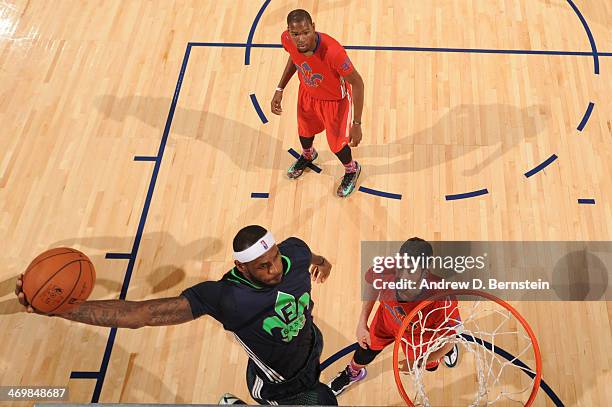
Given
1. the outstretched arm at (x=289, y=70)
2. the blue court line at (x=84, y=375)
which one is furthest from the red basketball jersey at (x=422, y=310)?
the blue court line at (x=84, y=375)

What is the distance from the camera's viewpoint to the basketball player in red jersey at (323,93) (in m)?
4.54

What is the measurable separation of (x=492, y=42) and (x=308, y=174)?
8.20 feet

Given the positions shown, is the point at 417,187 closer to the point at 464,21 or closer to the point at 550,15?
the point at 464,21

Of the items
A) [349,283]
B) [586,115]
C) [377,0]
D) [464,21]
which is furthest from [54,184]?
[586,115]

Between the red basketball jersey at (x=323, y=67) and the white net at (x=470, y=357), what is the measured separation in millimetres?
1811

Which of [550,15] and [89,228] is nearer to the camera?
[89,228]

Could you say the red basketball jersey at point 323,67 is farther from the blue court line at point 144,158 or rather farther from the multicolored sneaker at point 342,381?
the multicolored sneaker at point 342,381

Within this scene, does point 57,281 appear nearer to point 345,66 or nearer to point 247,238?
point 247,238

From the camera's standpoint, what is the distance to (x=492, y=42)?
6535 millimetres

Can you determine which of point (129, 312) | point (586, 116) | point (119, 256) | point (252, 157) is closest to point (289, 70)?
point (252, 157)

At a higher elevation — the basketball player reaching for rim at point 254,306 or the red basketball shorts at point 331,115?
the red basketball shorts at point 331,115

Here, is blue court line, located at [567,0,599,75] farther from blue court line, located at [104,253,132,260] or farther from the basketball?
the basketball


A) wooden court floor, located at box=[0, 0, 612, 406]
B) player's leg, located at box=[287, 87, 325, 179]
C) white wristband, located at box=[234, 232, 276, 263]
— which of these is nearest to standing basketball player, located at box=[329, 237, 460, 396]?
wooden court floor, located at box=[0, 0, 612, 406]

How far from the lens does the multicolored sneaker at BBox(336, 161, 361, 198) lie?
547 centimetres
